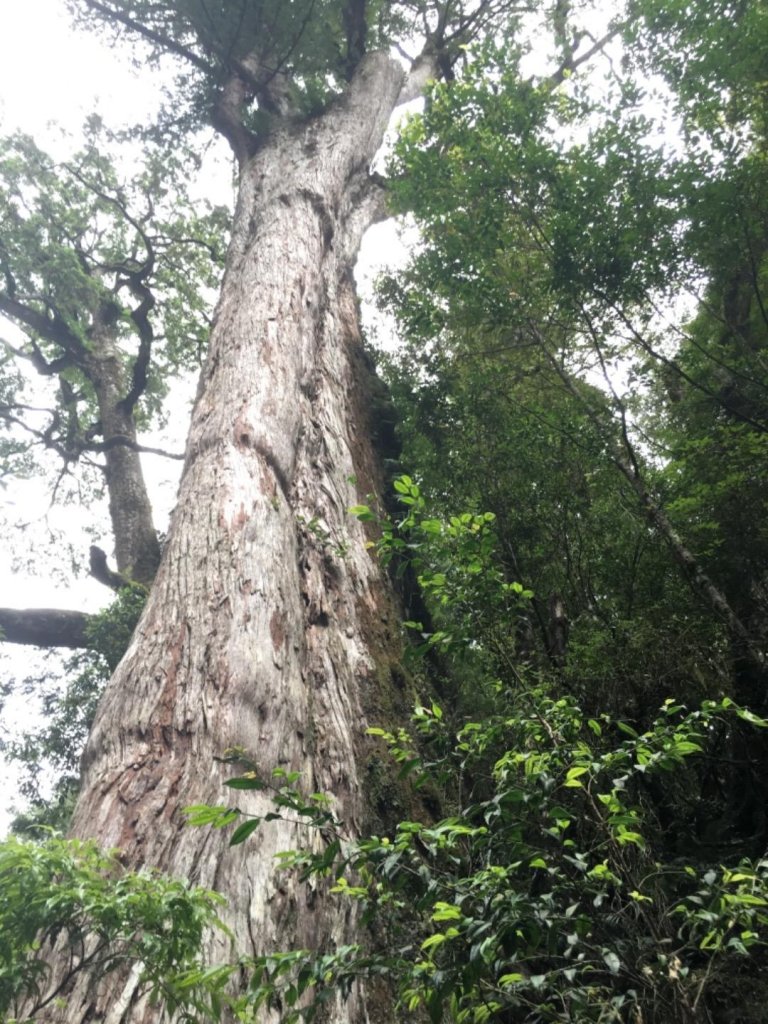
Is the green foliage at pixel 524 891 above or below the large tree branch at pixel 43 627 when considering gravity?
below

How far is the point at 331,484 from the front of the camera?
17.0ft

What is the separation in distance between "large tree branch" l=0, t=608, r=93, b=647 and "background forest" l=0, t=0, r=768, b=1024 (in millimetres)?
48

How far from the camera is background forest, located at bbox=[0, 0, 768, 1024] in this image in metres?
1.60

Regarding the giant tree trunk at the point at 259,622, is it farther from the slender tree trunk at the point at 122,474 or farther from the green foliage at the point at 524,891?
the slender tree trunk at the point at 122,474

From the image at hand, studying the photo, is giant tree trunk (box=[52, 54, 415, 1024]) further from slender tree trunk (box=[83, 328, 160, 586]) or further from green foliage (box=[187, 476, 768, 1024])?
slender tree trunk (box=[83, 328, 160, 586])

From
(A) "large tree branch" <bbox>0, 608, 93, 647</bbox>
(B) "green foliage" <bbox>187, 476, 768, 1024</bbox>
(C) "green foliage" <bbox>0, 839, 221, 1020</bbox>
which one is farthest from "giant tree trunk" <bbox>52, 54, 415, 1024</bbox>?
(A) "large tree branch" <bbox>0, 608, 93, 647</bbox>

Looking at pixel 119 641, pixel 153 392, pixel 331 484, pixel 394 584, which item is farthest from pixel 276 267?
pixel 153 392

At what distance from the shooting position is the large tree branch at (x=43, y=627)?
7.36 metres

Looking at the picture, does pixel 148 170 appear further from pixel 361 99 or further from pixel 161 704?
pixel 161 704

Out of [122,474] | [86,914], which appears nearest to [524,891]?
[86,914]

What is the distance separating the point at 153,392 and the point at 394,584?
824 centimetres

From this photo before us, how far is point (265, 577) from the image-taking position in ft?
12.2

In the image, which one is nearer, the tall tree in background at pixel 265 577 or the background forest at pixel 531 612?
the background forest at pixel 531 612

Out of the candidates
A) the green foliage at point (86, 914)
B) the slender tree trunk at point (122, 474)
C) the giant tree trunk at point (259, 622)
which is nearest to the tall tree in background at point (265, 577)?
the giant tree trunk at point (259, 622)
